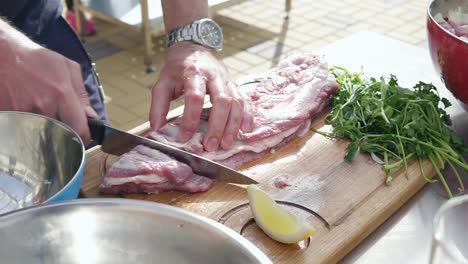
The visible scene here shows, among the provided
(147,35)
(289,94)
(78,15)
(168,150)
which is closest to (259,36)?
(147,35)

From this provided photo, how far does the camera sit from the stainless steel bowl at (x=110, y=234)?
1.09 m

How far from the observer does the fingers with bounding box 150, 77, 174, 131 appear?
210 centimetres

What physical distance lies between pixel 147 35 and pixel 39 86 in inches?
135

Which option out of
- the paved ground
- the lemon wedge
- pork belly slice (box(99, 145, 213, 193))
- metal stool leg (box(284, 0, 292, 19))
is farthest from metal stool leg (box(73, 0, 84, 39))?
the lemon wedge

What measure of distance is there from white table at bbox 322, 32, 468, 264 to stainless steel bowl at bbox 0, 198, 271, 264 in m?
0.68

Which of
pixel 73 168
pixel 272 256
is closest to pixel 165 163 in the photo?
pixel 73 168

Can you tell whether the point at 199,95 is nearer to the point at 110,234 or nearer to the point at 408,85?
the point at 110,234

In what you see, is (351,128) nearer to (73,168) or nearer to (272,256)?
(272,256)

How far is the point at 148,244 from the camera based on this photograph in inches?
44.4

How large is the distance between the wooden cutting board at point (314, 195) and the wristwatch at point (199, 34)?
0.59m

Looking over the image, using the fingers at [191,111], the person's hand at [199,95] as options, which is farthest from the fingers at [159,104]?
the fingers at [191,111]

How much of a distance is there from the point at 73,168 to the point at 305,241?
734 mm

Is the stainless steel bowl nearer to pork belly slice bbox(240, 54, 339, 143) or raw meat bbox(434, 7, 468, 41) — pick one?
pork belly slice bbox(240, 54, 339, 143)

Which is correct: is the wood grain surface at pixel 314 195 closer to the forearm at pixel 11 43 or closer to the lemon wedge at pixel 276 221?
the lemon wedge at pixel 276 221
